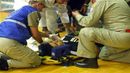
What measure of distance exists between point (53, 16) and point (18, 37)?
86.9 inches

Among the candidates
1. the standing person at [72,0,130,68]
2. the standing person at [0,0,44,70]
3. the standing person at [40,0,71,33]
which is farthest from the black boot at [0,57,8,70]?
the standing person at [40,0,71,33]

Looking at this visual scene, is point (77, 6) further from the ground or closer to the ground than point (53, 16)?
further from the ground

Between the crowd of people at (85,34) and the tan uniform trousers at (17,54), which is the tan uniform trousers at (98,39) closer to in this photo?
the crowd of people at (85,34)

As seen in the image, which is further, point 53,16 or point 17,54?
point 53,16

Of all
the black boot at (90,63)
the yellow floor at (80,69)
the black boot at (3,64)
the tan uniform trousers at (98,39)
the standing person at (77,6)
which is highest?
the standing person at (77,6)

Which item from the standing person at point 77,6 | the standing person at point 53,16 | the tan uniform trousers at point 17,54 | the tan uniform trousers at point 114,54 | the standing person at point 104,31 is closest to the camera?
the tan uniform trousers at point 17,54

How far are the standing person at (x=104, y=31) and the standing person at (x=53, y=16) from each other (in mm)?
1685

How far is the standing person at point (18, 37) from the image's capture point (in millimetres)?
4059

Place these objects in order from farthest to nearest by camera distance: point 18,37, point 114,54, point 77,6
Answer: point 77,6, point 114,54, point 18,37

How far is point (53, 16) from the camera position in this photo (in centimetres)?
623

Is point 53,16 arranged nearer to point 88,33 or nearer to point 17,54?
point 88,33

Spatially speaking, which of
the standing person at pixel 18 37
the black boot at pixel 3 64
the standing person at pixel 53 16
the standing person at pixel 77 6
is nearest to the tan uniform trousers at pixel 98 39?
the standing person at pixel 18 37

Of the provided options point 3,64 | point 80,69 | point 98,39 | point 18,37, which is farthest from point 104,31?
point 3,64

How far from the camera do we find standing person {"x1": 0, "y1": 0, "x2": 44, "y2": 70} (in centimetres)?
406
